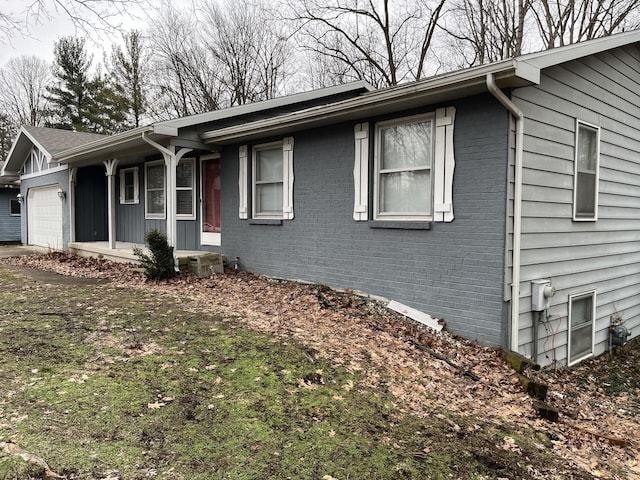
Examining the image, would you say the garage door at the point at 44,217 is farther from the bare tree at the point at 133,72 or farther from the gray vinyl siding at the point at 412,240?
the bare tree at the point at 133,72

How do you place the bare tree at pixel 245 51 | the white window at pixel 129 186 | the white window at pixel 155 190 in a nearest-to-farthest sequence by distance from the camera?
the white window at pixel 155 190
the white window at pixel 129 186
the bare tree at pixel 245 51

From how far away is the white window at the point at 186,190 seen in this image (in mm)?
10500

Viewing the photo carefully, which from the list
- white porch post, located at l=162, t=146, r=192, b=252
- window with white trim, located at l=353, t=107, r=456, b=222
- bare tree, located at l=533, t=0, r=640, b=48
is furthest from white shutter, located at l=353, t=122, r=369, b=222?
bare tree, located at l=533, t=0, r=640, b=48

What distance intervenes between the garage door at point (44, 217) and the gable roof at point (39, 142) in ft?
4.34

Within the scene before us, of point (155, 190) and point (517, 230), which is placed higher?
point (155, 190)

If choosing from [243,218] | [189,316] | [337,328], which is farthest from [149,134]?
[337,328]

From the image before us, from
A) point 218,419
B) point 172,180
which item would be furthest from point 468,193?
point 172,180

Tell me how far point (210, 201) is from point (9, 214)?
47.8ft

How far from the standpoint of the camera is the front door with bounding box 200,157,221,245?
10.1m

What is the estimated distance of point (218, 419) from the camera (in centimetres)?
330

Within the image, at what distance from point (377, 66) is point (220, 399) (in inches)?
751

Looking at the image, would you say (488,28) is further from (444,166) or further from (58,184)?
(58,184)

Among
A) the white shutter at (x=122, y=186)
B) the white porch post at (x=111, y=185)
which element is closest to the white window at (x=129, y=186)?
the white shutter at (x=122, y=186)

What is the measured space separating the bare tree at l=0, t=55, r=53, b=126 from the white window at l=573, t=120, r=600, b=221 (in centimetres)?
3310
